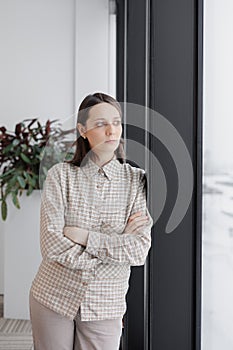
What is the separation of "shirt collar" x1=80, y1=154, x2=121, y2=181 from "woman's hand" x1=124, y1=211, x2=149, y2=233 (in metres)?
0.13

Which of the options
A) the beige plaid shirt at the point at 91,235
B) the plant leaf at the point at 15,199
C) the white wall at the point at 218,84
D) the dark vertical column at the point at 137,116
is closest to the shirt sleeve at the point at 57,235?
the beige plaid shirt at the point at 91,235

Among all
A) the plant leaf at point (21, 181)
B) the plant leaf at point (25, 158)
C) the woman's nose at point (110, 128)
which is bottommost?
the plant leaf at point (21, 181)

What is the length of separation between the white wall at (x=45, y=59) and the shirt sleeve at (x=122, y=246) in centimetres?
267

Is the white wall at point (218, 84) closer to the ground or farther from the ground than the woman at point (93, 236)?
farther from the ground

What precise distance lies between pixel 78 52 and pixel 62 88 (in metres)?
0.28

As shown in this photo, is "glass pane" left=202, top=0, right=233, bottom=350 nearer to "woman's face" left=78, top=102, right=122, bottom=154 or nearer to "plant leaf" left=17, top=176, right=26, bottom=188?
"woman's face" left=78, top=102, right=122, bottom=154

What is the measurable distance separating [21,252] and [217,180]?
258 cm

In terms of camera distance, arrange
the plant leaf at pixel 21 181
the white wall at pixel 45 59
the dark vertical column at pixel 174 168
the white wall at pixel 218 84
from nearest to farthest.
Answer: the white wall at pixel 218 84 < the dark vertical column at pixel 174 168 < the plant leaf at pixel 21 181 < the white wall at pixel 45 59

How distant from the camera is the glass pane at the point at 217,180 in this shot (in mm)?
1069

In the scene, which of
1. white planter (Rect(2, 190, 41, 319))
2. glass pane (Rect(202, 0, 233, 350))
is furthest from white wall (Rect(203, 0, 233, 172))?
white planter (Rect(2, 190, 41, 319))

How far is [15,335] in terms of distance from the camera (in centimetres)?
331

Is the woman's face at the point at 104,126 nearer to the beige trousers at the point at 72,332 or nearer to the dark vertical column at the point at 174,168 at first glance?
the dark vertical column at the point at 174,168

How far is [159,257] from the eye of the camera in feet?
4.78

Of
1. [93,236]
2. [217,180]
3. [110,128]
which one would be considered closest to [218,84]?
[217,180]
